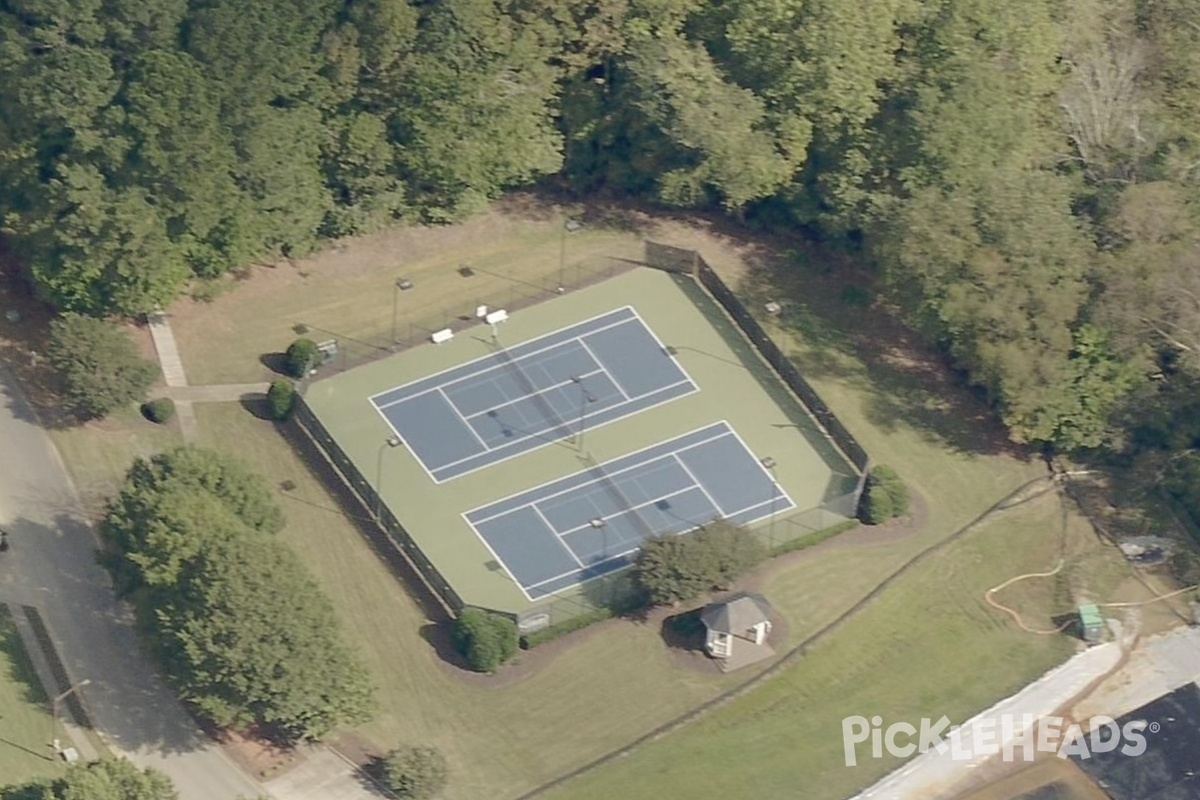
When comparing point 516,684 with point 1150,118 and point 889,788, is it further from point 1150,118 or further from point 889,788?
point 1150,118

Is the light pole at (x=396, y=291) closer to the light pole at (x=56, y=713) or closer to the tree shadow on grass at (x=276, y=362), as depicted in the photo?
the tree shadow on grass at (x=276, y=362)

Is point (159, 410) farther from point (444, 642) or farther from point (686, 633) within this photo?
point (686, 633)

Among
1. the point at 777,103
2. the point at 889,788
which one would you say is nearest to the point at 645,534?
the point at 889,788

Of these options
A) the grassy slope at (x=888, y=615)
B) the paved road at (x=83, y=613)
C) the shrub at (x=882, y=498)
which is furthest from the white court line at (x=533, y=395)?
the paved road at (x=83, y=613)

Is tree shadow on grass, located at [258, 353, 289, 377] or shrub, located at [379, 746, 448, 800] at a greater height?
tree shadow on grass, located at [258, 353, 289, 377]

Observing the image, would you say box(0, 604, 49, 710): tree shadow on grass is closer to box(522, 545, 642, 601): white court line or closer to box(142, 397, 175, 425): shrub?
box(142, 397, 175, 425): shrub

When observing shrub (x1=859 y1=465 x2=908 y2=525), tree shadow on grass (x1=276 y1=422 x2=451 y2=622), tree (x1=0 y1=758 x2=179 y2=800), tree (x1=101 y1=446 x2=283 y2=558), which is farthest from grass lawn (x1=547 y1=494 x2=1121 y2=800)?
tree (x1=101 y1=446 x2=283 y2=558)

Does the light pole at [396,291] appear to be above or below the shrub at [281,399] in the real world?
above
